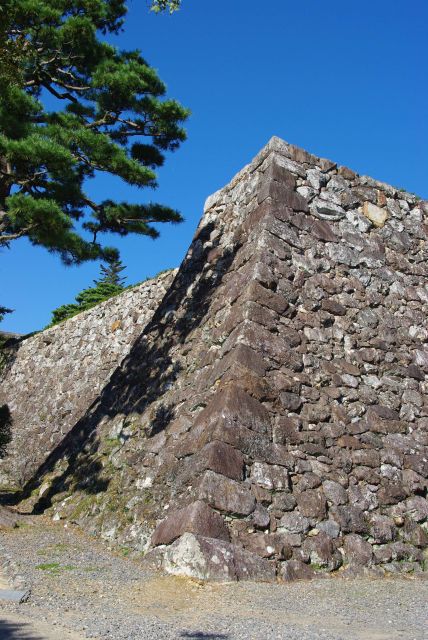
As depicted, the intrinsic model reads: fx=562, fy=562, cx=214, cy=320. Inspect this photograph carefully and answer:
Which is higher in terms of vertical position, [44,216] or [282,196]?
[282,196]

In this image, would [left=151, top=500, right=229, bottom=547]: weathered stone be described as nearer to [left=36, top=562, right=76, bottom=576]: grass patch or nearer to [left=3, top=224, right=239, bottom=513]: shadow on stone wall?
[left=36, top=562, right=76, bottom=576]: grass patch

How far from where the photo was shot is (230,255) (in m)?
6.99

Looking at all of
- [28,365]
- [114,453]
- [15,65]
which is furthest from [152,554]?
[28,365]

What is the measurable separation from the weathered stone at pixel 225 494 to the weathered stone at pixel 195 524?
76mm

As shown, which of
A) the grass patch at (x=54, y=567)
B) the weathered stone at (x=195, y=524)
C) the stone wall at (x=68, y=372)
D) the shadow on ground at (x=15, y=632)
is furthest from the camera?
the stone wall at (x=68, y=372)

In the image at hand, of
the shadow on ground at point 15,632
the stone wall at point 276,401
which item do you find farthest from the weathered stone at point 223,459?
the shadow on ground at point 15,632

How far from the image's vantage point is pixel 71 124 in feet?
25.3

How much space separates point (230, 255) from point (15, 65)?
137 inches

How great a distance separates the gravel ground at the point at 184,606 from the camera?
9.99 ft

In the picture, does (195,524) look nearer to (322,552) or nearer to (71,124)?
(322,552)

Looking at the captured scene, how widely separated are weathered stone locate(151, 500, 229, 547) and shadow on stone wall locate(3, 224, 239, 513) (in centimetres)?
138

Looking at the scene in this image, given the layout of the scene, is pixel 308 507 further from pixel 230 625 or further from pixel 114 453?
pixel 114 453

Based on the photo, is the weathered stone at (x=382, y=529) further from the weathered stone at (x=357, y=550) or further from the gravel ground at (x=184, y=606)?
the gravel ground at (x=184, y=606)

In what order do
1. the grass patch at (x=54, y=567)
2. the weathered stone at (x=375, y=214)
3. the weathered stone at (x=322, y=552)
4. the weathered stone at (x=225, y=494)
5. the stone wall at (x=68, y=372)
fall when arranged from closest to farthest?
the grass patch at (x=54, y=567) < the weathered stone at (x=225, y=494) < the weathered stone at (x=322, y=552) < the weathered stone at (x=375, y=214) < the stone wall at (x=68, y=372)
